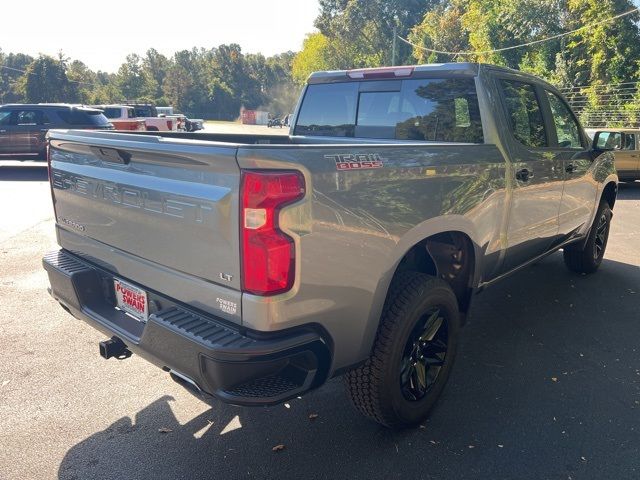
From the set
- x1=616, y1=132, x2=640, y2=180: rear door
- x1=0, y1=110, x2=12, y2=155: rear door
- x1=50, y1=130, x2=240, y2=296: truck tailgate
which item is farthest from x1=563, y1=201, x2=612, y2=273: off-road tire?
x1=0, y1=110, x2=12, y2=155: rear door

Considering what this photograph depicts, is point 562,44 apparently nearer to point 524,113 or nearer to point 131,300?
point 524,113

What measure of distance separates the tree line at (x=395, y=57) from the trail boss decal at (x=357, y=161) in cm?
2655

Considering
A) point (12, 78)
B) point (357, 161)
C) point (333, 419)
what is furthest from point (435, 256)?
point (12, 78)

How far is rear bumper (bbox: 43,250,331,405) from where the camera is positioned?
6.73 feet

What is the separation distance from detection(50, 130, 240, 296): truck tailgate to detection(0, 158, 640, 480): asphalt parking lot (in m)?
0.98

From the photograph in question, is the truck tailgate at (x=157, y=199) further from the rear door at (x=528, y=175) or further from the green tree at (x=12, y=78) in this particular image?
the green tree at (x=12, y=78)

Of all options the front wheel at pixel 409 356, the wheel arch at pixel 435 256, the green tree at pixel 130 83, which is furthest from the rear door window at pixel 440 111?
the green tree at pixel 130 83

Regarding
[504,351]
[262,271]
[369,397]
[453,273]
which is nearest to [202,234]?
[262,271]

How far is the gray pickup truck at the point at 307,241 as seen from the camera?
80.9 inches

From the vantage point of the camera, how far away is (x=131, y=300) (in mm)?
2668

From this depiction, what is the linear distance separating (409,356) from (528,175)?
5.65 feet

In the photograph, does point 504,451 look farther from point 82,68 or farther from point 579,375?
point 82,68

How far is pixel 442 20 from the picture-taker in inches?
1825

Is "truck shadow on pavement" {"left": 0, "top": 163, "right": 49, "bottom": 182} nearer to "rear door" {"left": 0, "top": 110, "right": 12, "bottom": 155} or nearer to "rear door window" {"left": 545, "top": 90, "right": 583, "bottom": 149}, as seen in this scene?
"rear door" {"left": 0, "top": 110, "right": 12, "bottom": 155}
